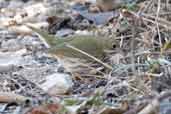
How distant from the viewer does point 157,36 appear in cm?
270

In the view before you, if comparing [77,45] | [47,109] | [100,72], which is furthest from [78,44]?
[47,109]

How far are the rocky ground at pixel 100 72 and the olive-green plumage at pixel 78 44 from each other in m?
0.03

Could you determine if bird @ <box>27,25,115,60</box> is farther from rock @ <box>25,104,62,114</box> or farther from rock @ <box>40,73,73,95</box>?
rock @ <box>25,104,62,114</box>

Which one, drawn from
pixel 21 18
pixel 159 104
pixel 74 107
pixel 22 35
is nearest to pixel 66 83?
pixel 74 107

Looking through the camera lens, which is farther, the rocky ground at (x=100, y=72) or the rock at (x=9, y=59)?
the rock at (x=9, y=59)

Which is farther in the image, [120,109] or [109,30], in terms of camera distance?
[109,30]

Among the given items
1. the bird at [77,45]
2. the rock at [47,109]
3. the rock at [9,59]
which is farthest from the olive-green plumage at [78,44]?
the rock at [47,109]

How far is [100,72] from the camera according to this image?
2.34m

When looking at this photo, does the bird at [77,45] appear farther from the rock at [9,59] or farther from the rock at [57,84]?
the rock at [9,59]

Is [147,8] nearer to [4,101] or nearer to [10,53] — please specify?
[10,53]

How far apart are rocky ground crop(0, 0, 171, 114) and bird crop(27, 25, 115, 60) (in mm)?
29

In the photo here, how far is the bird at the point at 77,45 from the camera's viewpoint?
90.6 inches

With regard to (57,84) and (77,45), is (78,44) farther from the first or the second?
(57,84)

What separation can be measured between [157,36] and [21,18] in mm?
1725
